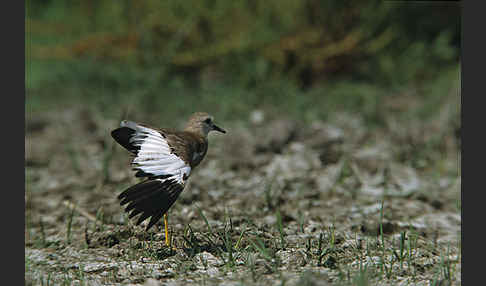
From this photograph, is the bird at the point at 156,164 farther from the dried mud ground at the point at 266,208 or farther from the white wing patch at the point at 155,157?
the dried mud ground at the point at 266,208

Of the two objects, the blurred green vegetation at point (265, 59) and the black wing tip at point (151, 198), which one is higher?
the blurred green vegetation at point (265, 59)

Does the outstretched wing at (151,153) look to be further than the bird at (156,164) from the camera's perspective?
Yes

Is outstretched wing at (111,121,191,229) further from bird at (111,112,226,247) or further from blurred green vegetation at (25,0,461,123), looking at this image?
blurred green vegetation at (25,0,461,123)

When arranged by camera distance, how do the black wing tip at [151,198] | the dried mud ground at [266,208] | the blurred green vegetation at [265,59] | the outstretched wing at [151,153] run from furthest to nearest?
the blurred green vegetation at [265,59] → the dried mud ground at [266,208] → the outstretched wing at [151,153] → the black wing tip at [151,198]

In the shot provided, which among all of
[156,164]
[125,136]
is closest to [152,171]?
[156,164]

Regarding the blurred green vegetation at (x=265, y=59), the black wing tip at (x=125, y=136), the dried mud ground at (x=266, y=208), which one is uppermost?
the blurred green vegetation at (x=265, y=59)

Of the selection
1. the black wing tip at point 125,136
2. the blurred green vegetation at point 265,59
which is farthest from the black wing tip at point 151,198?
the blurred green vegetation at point 265,59

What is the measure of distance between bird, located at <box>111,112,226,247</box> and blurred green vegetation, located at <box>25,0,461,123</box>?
3156mm

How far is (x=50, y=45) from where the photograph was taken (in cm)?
716

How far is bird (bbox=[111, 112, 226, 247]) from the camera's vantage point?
6.68 ft

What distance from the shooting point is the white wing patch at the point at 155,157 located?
2160mm

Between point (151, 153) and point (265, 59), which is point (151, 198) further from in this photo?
point (265, 59)

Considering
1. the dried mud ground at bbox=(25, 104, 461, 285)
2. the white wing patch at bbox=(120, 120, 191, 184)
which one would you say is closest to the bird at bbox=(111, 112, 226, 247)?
the white wing patch at bbox=(120, 120, 191, 184)

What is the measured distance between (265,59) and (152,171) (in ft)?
13.9
